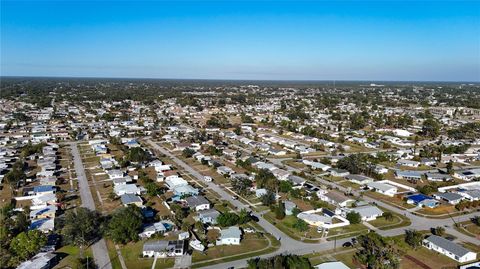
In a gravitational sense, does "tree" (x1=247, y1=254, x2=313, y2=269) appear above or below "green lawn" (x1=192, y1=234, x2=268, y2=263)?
above

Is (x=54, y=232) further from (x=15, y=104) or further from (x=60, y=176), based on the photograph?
(x=15, y=104)

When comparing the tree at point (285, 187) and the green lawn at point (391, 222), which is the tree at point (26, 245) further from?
the green lawn at point (391, 222)

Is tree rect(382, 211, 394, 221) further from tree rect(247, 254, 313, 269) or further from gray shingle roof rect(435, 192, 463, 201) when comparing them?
tree rect(247, 254, 313, 269)

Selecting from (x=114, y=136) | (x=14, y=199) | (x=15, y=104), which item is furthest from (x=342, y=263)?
(x=15, y=104)

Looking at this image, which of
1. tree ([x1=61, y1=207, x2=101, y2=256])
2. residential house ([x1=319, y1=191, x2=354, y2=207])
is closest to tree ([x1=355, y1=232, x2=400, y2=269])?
residential house ([x1=319, y1=191, x2=354, y2=207])

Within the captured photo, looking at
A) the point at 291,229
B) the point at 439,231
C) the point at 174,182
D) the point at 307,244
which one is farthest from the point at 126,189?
the point at 439,231

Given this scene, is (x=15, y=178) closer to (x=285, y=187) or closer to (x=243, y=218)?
→ (x=243, y=218)
